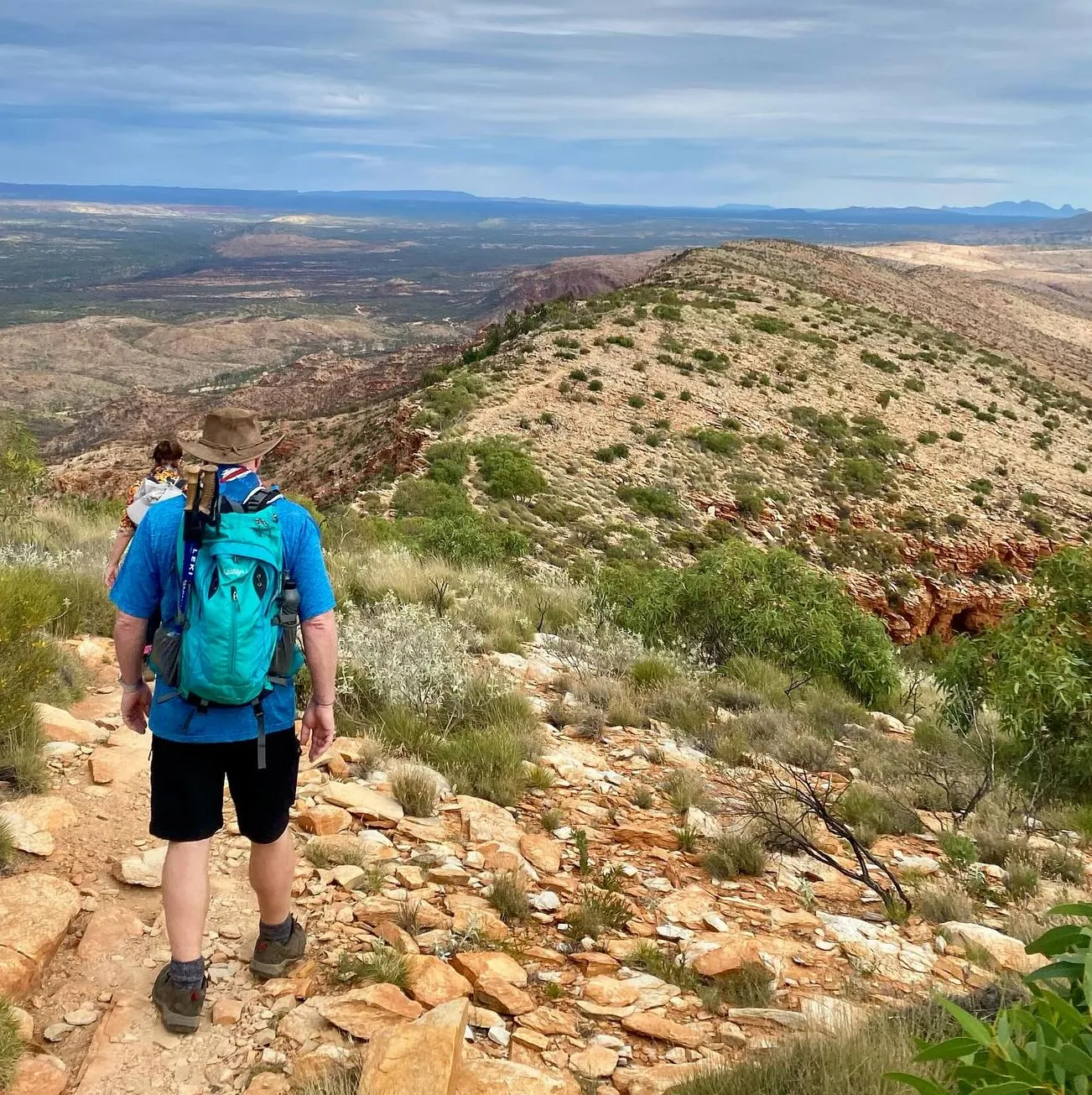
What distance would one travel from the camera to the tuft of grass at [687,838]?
459 centimetres

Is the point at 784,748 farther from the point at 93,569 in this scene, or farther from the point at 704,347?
the point at 704,347

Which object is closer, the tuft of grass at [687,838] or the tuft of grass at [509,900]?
the tuft of grass at [509,900]

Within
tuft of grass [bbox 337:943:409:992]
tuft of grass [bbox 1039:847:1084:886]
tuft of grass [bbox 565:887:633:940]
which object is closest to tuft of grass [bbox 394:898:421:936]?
tuft of grass [bbox 337:943:409:992]

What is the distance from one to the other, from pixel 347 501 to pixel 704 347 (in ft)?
50.7

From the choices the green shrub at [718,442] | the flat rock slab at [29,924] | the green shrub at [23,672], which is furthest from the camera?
the green shrub at [718,442]

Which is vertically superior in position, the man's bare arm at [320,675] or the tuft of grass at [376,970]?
the man's bare arm at [320,675]

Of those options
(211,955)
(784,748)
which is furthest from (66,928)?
(784,748)

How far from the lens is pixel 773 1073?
254 cm

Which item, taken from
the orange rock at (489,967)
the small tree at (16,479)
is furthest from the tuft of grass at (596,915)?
the small tree at (16,479)

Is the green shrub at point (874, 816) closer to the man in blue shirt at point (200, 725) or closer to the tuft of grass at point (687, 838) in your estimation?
the tuft of grass at point (687, 838)

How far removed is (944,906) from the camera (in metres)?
4.11

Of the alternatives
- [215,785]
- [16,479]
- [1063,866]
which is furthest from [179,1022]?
[16,479]

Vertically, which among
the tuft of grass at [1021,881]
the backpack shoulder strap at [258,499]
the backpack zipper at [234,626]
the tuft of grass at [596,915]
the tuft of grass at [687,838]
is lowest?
the tuft of grass at [1021,881]

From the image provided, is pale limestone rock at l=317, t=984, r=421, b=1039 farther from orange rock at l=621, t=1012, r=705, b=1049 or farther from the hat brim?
the hat brim
